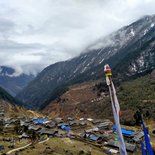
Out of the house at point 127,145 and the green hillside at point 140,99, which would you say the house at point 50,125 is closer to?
the house at point 127,145

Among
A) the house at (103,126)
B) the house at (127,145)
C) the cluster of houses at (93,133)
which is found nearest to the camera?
the house at (127,145)

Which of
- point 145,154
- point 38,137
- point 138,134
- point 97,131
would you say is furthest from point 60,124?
point 145,154

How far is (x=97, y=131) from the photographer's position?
120312 mm

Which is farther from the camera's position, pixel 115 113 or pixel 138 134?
pixel 138 134

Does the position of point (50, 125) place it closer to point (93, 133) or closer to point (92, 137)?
point (93, 133)

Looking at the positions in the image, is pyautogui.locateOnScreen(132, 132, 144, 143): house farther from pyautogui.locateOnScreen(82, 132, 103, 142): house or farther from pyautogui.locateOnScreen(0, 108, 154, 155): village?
pyautogui.locateOnScreen(82, 132, 103, 142): house

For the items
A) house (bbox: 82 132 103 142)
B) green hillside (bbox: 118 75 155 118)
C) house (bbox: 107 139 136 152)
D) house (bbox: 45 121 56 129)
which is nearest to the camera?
house (bbox: 107 139 136 152)

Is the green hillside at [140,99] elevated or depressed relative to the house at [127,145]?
elevated

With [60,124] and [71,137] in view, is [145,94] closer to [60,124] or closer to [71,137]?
[60,124]

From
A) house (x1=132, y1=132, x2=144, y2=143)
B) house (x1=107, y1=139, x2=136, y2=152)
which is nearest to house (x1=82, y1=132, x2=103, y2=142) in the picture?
house (x1=107, y1=139, x2=136, y2=152)

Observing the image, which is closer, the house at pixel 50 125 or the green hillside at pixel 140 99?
the house at pixel 50 125

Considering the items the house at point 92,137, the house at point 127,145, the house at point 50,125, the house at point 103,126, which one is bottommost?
the house at point 127,145

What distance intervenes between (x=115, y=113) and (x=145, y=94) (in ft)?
576

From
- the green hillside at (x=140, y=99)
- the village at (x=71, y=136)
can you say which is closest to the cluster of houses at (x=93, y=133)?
the village at (x=71, y=136)
